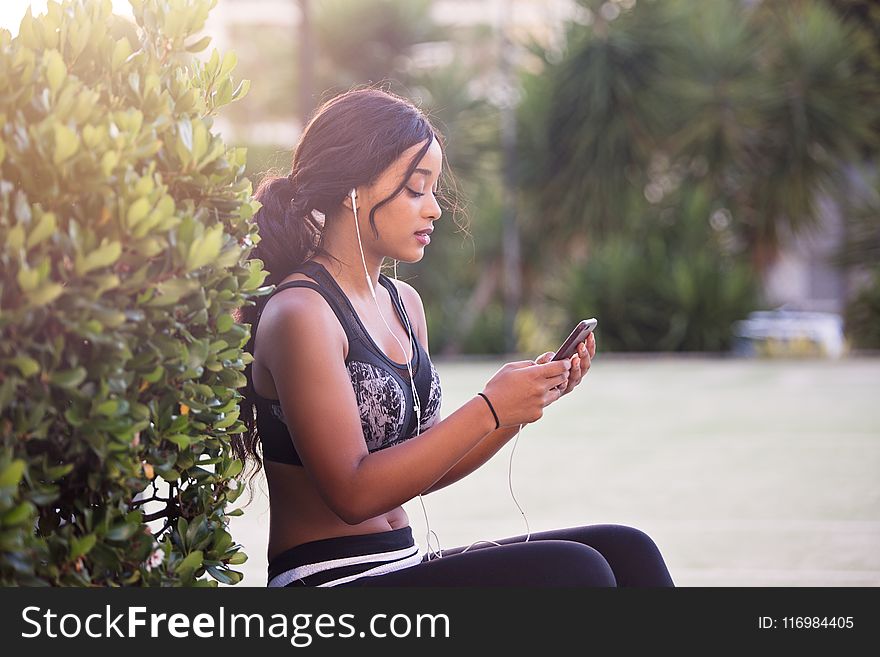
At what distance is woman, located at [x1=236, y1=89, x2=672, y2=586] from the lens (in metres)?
2.59

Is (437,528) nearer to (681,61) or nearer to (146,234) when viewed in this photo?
(146,234)

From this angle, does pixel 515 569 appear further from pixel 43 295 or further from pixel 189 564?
pixel 43 295

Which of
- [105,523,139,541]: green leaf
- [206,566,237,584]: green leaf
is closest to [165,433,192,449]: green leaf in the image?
[105,523,139,541]: green leaf

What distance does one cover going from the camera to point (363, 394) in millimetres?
2779

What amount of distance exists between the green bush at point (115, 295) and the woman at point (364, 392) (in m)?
0.18

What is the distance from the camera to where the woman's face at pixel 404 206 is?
2.88 metres

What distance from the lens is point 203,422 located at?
8.11ft

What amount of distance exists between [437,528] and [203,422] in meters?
4.78

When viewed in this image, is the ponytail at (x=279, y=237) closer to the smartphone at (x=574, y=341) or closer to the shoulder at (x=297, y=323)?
the shoulder at (x=297, y=323)

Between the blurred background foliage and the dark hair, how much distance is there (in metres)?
20.2

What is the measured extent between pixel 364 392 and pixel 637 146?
77.3ft

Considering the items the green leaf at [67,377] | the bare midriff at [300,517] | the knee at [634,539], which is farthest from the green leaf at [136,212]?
the knee at [634,539]

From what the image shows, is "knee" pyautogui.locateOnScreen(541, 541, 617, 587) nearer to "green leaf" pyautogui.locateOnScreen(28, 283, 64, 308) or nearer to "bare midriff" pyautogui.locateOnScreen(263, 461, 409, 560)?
"bare midriff" pyautogui.locateOnScreen(263, 461, 409, 560)

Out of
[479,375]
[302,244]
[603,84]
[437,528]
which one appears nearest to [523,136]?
[603,84]
